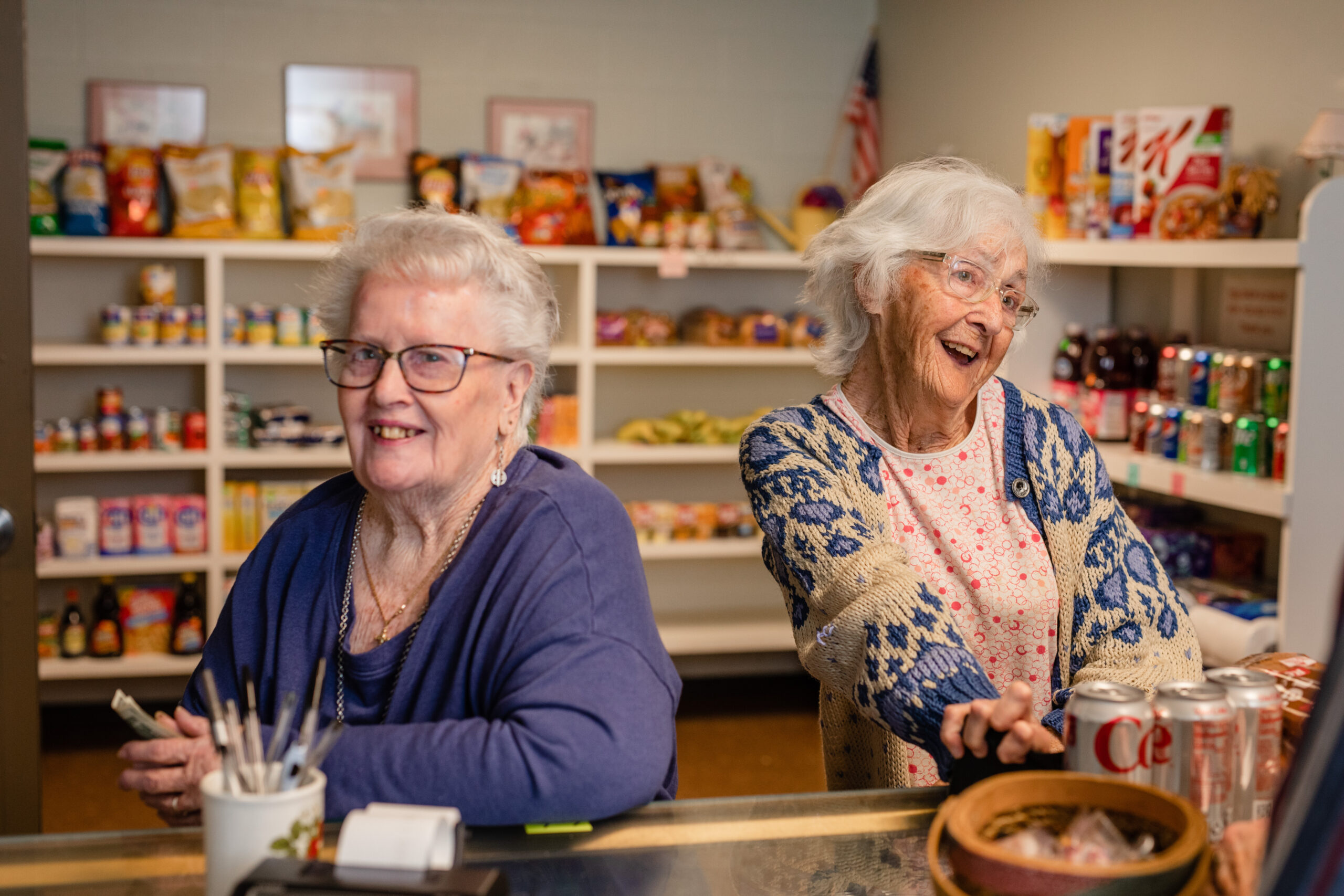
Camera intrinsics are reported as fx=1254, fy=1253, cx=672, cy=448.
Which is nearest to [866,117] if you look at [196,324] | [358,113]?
[358,113]

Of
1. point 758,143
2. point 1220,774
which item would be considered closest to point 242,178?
point 758,143

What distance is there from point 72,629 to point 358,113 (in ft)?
6.85

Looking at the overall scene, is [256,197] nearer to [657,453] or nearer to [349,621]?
[657,453]

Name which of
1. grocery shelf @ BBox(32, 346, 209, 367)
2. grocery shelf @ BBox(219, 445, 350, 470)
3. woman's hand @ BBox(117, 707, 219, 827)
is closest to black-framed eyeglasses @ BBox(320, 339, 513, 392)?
woman's hand @ BBox(117, 707, 219, 827)

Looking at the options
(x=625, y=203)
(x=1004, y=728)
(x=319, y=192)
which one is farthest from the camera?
(x=625, y=203)

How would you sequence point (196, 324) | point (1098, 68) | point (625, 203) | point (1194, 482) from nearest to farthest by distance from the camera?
point (1194, 482)
point (1098, 68)
point (196, 324)
point (625, 203)

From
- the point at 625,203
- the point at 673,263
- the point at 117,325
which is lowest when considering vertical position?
the point at 117,325

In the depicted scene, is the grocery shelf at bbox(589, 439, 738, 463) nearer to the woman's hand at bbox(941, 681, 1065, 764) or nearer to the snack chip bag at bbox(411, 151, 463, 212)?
the snack chip bag at bbox(411, 151, 463, 212)

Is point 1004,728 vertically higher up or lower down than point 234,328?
lower down

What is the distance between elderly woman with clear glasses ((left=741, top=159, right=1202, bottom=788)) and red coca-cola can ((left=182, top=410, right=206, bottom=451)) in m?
3.09

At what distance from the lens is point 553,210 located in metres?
4.62

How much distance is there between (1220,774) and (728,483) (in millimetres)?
4199

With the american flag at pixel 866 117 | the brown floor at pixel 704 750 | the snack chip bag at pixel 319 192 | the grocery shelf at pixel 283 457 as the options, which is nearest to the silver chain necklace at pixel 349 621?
the brown floor at pixel 704 750

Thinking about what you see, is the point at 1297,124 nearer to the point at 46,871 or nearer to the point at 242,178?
the point at 46,871
